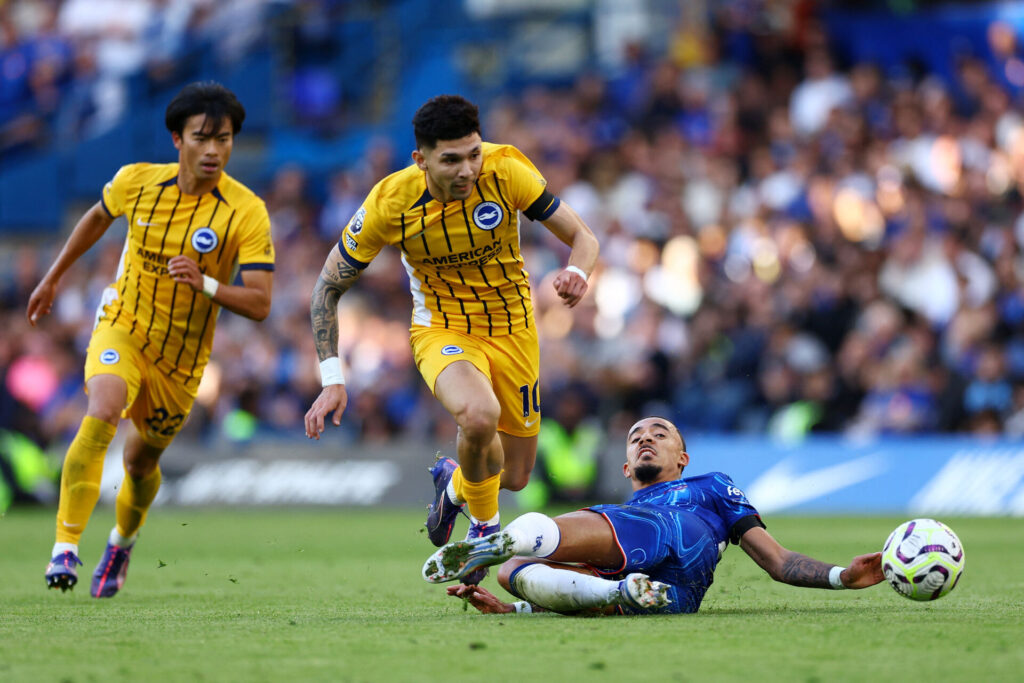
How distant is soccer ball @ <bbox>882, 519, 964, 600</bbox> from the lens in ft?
21.7

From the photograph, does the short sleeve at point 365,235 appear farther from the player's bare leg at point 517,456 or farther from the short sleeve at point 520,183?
the player's bare leg at point 517,456

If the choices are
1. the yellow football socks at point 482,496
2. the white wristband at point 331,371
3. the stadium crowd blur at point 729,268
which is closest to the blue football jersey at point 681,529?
the yellow football socks at point 482,496

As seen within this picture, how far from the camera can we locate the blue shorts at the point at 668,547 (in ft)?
22.4

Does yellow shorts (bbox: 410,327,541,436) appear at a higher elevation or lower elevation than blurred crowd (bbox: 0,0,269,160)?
lower

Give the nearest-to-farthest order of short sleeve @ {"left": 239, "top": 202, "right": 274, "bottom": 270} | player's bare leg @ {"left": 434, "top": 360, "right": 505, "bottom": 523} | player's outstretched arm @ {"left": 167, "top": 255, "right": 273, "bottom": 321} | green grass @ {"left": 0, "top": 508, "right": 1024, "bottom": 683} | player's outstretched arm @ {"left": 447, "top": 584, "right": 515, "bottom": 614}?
green grass @ {"left": 0, "top": 508, "right": 1024, "bottom": 683} < player's outstretched arm @ {"left": 447, "top": 584, "right": 515, "bottom": 614} < player's bare leg @ {"left": 434, "top": 360, "right": 505, "bottom": 523} < player's outstretched arm @ {"left": 167, "top": 255, "right": 273, "bottom": 321} < short sleeve @ {"left": 239, "top": 202, "right": 274, "bottom": 270}

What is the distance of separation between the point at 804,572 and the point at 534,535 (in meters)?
1.32

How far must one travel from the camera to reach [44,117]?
26.3 meters

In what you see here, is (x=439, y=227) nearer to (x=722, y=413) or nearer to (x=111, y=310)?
(x=111, y=310)

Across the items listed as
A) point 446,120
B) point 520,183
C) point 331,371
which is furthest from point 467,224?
point 331,371

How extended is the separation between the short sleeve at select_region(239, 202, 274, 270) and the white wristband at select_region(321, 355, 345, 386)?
49.7 inches

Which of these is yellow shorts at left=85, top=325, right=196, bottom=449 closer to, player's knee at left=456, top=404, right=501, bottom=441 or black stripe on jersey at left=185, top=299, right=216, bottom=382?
black stripe on jersey at left=185, top=299, right=216, bottom=382

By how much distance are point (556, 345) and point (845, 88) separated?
5.43 m

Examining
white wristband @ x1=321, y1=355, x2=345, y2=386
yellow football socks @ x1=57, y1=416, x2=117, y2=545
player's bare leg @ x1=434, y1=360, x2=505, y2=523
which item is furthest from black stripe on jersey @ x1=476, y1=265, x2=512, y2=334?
yellow football socks @ x1=57, y1=416, x2=117, y2=545

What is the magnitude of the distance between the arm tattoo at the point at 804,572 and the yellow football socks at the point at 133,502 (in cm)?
424
